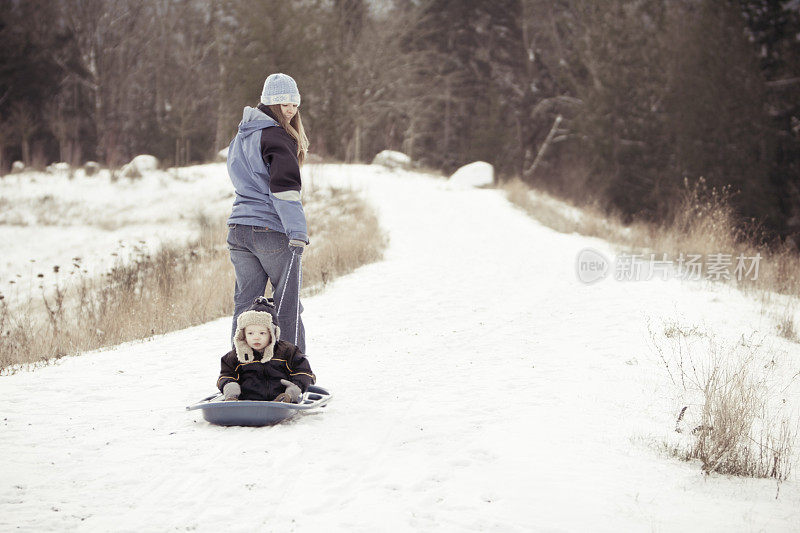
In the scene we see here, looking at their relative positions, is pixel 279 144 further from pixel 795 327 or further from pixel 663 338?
pixel 795 327

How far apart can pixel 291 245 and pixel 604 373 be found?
2.87 meters

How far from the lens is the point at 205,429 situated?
13.5 ft

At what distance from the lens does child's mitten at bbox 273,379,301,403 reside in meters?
4.14

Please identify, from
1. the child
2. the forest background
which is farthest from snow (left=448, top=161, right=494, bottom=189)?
the child

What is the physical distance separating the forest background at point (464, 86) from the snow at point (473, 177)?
3099 mm

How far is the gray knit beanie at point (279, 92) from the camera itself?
175 inches

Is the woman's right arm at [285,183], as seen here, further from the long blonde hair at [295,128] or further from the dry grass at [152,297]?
the dry grass at [152,297]

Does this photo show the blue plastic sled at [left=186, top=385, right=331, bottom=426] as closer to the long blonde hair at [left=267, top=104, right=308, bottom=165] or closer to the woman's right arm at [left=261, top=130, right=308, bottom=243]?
the woman's right arm at [left=261, top=130, right=308, bottom=243]

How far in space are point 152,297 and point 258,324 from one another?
5.09 metres

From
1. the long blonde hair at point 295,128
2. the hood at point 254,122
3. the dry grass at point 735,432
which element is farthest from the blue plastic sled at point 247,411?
the dry grass at point 735,432

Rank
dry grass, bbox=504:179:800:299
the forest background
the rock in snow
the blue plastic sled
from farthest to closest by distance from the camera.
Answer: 1. the rock in snow
2. the forest background
3. dry grass, bbox=504:179:800:299
4. the blue plastic sled

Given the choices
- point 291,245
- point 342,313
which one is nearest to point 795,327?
point 342,313

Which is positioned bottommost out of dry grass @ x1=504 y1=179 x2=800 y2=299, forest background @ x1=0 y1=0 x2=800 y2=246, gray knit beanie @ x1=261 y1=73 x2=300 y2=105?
dry grass @ x1=504 y1=179 x2=800 y2=299

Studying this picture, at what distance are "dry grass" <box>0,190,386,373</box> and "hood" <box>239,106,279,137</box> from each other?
10.0ft
